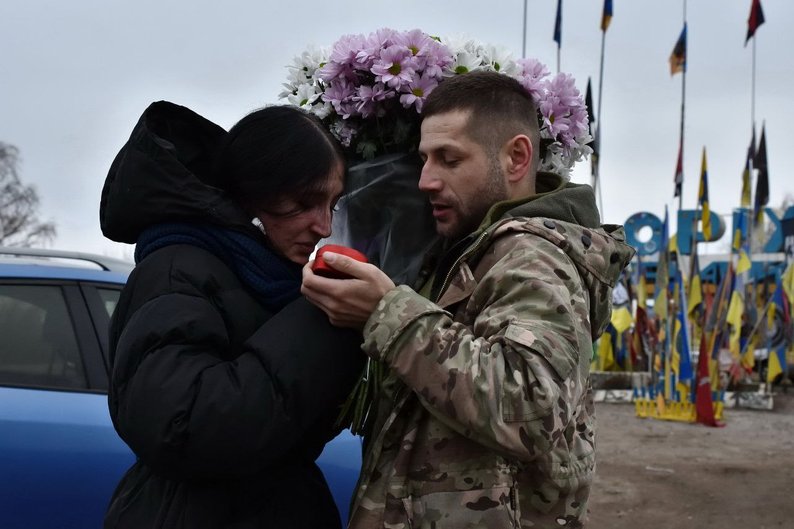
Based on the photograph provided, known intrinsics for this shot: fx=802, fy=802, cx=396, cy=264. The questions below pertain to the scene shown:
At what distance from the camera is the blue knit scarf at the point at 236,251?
5.15 ft

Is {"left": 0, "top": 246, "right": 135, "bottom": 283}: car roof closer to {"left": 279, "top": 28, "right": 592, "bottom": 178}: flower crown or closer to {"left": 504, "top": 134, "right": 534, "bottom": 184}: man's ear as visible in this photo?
{"left": 279, "top": 28, "right": 592, "bottom": 178}: flower crown

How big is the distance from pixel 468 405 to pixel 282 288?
0.48m

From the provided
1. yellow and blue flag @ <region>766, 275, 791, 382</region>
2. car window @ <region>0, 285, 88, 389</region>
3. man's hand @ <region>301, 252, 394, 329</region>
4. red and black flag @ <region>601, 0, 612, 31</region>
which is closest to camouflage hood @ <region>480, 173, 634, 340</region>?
man's hand @ <region>301, 252, 394, 329</region>

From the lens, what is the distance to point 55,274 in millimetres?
3225

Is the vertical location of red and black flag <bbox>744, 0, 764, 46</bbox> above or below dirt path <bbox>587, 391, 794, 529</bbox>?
above

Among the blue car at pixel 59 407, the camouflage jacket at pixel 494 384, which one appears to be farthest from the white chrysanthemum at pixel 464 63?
the blue car at pixel 59 407

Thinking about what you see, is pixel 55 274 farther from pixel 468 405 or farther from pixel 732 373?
pixel 732 373

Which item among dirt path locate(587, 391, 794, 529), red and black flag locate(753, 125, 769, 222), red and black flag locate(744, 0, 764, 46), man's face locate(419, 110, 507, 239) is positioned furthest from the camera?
red and black flag locate(753, 125, 769, 222)

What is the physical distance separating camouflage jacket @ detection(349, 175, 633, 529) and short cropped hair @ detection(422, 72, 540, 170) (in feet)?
0.76

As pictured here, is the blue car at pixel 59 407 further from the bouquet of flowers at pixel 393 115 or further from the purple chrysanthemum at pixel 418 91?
the purple chrysanthemum at pixel 418 91

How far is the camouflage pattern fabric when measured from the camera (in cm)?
137

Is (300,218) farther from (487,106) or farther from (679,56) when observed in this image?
(679,56)

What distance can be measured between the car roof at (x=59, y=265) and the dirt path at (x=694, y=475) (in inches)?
165

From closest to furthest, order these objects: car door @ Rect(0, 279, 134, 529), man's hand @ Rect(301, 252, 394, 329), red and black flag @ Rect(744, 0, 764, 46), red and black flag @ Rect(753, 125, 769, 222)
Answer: man's hand @ Rect(301, 252, 394, 329) → car door @ Rect(0, 279, 134, 529) → red and black flag @ Rect(744, 0, 764, 46) → red and black flag @ Rect(753, 125, 769, 222)
